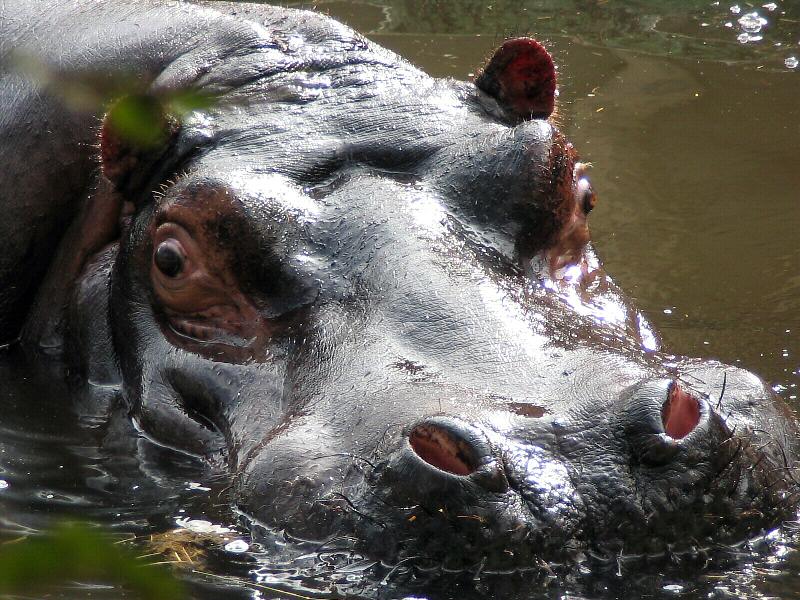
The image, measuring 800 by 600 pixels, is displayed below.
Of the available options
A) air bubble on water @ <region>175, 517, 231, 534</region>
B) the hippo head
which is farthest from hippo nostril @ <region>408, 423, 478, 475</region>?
air bubble on water @ <region>175, 517, 231, 534</region>

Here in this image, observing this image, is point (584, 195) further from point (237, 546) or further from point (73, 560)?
point (73, 560)

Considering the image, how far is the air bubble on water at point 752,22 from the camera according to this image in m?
9.37

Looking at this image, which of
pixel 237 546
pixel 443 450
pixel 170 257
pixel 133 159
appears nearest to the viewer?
pixel 443 450

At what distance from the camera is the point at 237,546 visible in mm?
3078

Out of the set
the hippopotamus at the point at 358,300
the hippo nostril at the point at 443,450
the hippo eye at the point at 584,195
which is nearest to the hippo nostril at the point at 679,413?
the hippopotamus at the point at 358,300

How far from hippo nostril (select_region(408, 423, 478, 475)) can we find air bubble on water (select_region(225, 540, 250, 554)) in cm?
69

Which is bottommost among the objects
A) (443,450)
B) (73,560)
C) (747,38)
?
(443,450)

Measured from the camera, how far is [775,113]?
26.5 feet

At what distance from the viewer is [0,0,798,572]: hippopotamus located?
8.66ft

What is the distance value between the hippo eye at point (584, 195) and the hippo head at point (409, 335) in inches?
0.4

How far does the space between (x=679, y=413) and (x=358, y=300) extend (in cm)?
108

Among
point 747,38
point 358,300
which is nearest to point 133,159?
point 358,300

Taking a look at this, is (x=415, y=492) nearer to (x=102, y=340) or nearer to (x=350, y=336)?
(x=350, y=336)

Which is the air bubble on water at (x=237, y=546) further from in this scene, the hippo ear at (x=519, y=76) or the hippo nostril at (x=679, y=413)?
the hippo ear at (x=519, y=76)
